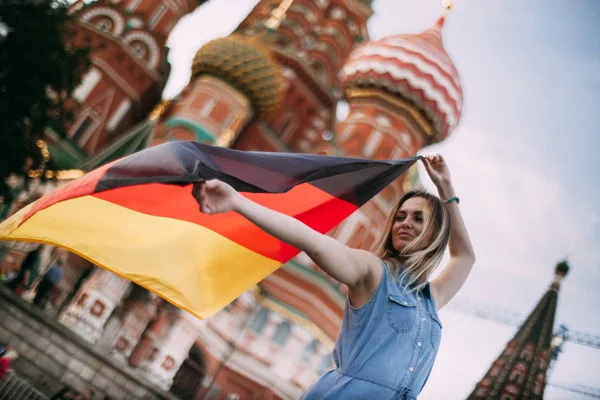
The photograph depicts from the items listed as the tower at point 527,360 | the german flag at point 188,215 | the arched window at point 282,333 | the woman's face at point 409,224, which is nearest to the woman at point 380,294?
the woman's face at point 409,224

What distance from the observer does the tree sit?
11898mm

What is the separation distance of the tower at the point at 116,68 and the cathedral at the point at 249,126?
0.15 feet

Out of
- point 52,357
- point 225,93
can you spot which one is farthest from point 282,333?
point 225,93

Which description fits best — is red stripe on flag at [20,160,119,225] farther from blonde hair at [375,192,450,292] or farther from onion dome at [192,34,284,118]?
onion dome at [192,34,284,118]

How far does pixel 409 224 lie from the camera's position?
2.21 metres

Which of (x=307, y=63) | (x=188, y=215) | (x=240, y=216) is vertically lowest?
(x=188, y=215)

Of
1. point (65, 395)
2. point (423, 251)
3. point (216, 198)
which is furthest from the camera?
point (65, 395)

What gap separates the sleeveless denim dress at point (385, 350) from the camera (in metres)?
1.87

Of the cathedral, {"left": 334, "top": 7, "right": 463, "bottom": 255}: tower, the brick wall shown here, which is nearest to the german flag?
the brick wall

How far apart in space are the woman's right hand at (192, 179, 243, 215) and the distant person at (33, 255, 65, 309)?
1221cm

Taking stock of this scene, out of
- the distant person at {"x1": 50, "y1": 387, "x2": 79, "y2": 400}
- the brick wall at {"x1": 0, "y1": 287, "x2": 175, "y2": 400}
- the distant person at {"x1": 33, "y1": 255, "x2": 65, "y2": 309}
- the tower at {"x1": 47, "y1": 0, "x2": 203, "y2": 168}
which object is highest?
the tower at {"x1": 47, "y1": 0, "x2": 203, "y2": 168}

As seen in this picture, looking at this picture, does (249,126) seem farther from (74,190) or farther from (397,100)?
(74,190)

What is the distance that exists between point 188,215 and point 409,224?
4.00 feet

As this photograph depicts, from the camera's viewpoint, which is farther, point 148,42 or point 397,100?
point 397,100
